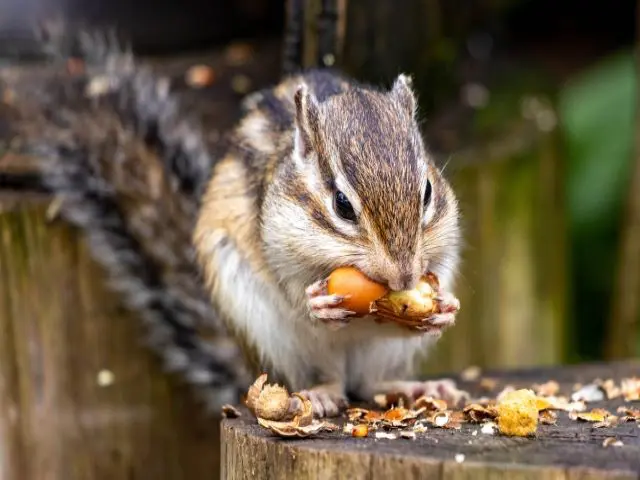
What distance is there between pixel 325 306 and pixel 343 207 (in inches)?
9.5

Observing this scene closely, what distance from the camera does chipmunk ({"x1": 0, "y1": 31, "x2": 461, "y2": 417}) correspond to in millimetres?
2646

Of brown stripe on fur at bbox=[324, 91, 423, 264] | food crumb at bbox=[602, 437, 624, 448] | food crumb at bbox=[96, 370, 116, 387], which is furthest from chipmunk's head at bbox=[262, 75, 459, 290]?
food crumb at bbox=[96, 370, 116, 387]

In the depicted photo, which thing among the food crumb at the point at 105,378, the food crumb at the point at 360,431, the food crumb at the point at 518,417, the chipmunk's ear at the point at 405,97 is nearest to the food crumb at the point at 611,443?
the food crumb at the point at 518,417

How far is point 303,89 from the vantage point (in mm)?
2844

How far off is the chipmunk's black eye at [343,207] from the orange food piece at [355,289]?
0.40 ft

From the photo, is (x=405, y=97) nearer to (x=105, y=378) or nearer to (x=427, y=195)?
(x=427, y=195)

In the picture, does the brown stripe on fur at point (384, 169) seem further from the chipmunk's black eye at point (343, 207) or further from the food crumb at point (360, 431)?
the food crumb at point (360, 431)

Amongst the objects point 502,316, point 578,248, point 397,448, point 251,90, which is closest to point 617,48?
point 578,248

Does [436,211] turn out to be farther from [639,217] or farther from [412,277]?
[639,217]

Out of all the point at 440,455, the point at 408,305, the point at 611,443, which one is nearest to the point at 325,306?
the point at 408,305

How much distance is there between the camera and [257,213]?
3100 mm

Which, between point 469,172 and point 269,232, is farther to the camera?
point 469,172

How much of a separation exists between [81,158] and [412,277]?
1.50 metres

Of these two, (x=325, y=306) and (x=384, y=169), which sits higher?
(x=384, y=169)
